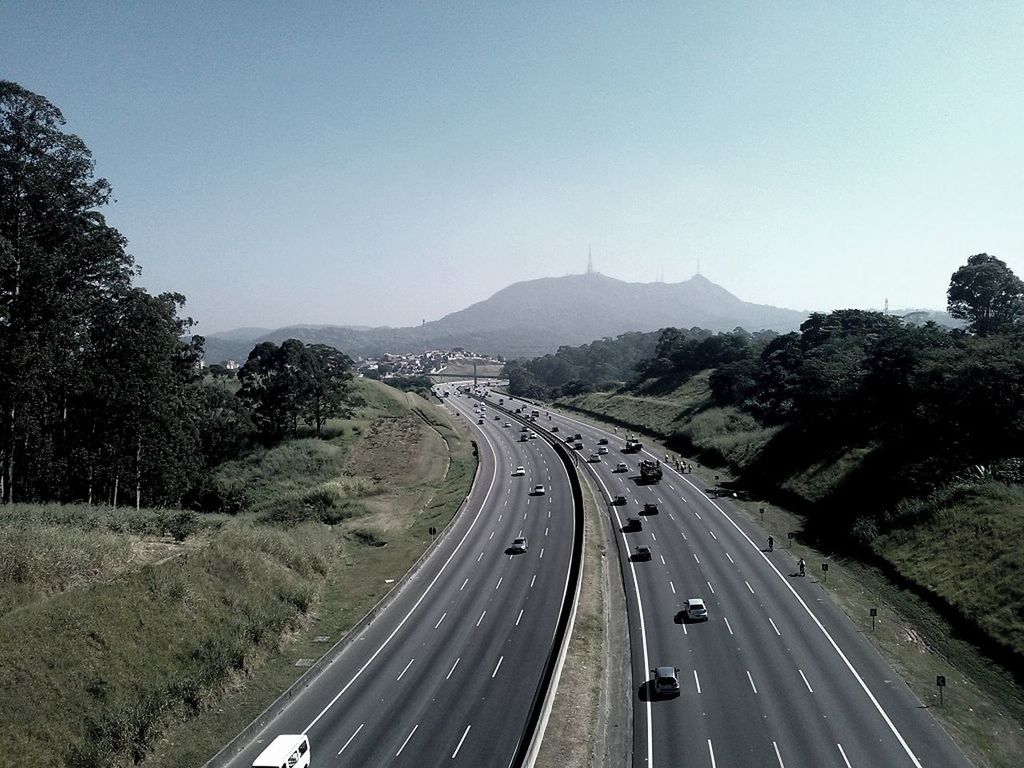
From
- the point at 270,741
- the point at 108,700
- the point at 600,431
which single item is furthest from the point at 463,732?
the point at 600,431

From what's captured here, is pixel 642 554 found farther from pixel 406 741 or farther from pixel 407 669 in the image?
pixel 406 741

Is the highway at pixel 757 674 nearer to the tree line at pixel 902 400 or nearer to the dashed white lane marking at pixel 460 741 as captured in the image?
the dashed white lane marking at pixel 460 741

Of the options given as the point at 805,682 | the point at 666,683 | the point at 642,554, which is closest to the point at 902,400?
the point at 642,554

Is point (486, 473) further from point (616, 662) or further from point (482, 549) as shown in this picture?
point (616, 662)

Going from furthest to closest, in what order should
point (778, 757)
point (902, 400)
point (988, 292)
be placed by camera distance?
point (988, 292) → point (902, 400) → point (778, 757)

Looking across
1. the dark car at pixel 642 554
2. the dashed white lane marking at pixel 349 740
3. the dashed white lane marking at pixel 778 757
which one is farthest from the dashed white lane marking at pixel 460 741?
the dark car at pixel 642 554

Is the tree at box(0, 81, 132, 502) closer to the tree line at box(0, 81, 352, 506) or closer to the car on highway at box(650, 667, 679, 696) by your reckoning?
the tree line at box(0, 81, 352, 506)
